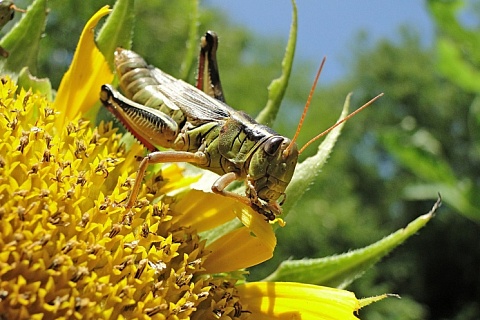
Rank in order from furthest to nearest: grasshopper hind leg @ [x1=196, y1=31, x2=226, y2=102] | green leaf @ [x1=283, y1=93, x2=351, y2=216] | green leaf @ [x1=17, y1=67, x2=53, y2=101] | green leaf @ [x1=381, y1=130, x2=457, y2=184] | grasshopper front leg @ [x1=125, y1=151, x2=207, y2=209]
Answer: green leaf @ [x1=381, y1=130, x2=457, y2=184], grasshopper hind leg @ [x1=196, y1=31, x2=226, y2=102], green leaf @ [x1=283, y1=93, x2=351, y2=216], green leaf @ [x1=17, y1=67, x2=53, y2=101], grasshopper front leg @ [x1=125, y1=151, x2=207, y2=209]

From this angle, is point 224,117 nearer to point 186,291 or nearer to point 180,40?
point 186,291

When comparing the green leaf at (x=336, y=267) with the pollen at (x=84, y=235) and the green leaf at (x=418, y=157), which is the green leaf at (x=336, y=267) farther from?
the green leaf at (x=418, y=157)

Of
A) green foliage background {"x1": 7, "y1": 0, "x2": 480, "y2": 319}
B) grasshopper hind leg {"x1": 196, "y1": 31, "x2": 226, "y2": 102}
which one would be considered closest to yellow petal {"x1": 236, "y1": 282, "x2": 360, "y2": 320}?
grasshopper hind leg {"x1": 196, "y1": 31, "x2": 226, "y2": 102}

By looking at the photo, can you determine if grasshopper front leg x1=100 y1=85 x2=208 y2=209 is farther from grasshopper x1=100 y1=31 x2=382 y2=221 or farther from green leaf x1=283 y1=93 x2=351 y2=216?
green leaf x1=283 y1=93 x2=351 y2=216

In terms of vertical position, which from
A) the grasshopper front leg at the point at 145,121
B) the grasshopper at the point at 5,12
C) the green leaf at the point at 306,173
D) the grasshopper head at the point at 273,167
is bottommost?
the green leaf at the point at 306,173

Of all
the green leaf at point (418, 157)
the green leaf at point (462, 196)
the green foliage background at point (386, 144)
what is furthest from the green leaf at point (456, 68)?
the green leaf at point (462, 196)

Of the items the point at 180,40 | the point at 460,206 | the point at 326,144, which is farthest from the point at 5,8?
the point at 180,40
